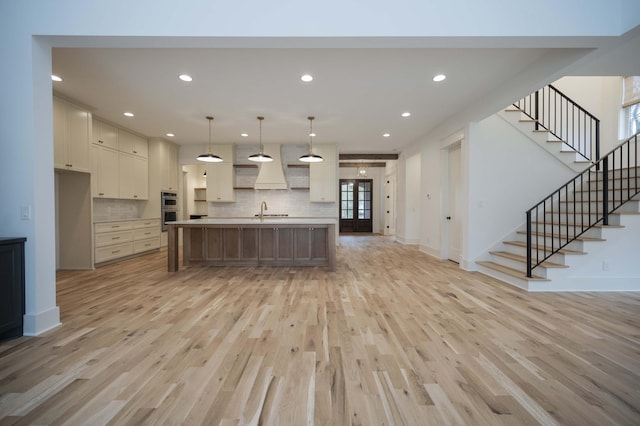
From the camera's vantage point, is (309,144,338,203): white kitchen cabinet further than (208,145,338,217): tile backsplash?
No

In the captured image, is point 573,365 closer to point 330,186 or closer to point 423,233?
point 423,233

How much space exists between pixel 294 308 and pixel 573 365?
2.33 m

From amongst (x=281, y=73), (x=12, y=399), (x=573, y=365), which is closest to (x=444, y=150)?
(x=281, y=73)

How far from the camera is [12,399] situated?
1.55m

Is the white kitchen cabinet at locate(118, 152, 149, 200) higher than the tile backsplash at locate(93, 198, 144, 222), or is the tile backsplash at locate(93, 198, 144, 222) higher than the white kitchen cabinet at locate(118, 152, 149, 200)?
the white kitchen cabinet at locate(118, 152, 149, 200)

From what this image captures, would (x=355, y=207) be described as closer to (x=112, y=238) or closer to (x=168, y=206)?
(x=168, y=206)

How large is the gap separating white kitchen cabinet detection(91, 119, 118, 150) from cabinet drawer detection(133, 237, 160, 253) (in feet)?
6.98

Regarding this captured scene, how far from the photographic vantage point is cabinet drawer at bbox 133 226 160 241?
613cm

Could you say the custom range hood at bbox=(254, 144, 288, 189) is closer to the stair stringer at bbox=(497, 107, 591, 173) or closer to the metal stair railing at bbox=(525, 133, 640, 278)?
the stair stringer at bbox=(497, 107, 591, 173)

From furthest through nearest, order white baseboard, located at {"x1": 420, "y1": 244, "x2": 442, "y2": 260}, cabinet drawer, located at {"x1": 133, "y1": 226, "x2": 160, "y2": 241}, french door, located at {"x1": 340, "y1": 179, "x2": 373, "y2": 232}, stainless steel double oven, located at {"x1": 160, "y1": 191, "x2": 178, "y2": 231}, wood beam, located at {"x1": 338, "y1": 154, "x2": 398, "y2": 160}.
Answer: french door, located at {"x1": 340, "y1": 179, "x2": 373, "y2": 232}, wood beam, located at {"x1": 338, "y1": 154, "x2": 398, "y2": 160}, stainless steel double oven, located at {"x1": 160, "y1": 191, "x2": 178, "y2": 231}, cabinet drawer, located at {"x1": 133, "y1": 226, "x2": 160, "y2": 241}, white baseboard, located at {"x1": 420, "y1": 244, "x2": 442, "y2": 260}

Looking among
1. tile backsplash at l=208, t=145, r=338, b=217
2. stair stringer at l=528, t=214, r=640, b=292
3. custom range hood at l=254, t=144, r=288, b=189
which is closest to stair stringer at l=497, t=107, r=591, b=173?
stair stringer at l=528, t=214, r=640, b=292

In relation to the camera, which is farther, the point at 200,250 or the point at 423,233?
the point at 423,233

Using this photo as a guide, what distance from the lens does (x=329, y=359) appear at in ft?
6.48

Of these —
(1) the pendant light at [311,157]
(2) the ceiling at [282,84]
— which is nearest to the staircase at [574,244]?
(2) the ceiling at [282,84]
